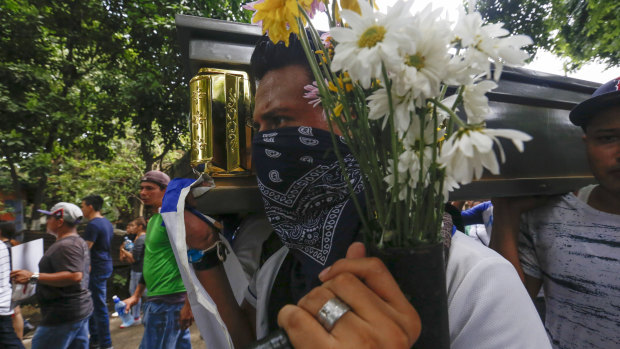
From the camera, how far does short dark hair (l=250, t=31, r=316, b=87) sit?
4.16ft

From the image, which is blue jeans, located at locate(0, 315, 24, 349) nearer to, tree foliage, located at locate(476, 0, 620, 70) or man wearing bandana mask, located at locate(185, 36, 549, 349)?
man wearing bandana mask, located at locate(185, 36, 549, 349)

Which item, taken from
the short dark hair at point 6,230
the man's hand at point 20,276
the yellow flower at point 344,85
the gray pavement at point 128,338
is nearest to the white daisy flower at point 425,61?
the yellow flower at point 344,85

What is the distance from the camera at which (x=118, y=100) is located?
Answer: 661cm

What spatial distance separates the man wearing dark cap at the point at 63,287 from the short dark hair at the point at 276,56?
346 cm

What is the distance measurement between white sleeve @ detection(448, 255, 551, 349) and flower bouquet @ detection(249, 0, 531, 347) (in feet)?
0.75

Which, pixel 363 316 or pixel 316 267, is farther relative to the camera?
pixel 316 267

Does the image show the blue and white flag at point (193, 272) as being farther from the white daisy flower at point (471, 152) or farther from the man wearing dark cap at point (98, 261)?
the man wearing dark cap at point (98, 261)

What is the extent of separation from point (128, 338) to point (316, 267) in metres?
6.01

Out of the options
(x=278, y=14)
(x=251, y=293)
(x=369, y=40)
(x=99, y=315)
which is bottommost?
(x=99, y=315)

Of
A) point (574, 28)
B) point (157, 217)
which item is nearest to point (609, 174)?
point (157, 217)

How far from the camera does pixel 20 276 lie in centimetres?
368

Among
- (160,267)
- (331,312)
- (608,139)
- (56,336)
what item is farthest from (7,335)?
(608,139)

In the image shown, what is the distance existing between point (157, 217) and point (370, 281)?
125 inches

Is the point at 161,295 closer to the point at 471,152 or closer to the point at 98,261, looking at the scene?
the point at 98,261
